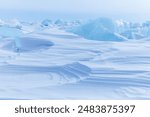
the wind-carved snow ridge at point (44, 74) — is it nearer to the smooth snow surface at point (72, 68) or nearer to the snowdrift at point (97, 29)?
the smooth snow surface at point (72, 68)

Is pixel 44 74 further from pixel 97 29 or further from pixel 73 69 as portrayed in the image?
pixel 97 29

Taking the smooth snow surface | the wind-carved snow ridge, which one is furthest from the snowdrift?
the wind-carved snow ridge

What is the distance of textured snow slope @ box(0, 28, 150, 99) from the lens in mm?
3430

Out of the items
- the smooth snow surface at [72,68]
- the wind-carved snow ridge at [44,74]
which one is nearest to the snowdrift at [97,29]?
the smooth snow surface at [72,68]

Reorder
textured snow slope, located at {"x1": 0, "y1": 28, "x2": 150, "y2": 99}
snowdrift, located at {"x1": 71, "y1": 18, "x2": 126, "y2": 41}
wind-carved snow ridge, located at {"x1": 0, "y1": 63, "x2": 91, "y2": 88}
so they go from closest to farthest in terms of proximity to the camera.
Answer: textured snow slope, located at {"x1": 0, "y1": 28, "x2": 150, "y2": 99}
wind-carved snow ridge, located at {"x1": 0, "y1": 63, "x2": 91, "y2": 88}
snowdrift, located at {"x1": 71, "y1": 18, "x2": 126, "y2": 41}

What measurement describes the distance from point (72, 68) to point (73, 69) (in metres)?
0.02

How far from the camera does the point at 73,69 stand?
3.86 meters

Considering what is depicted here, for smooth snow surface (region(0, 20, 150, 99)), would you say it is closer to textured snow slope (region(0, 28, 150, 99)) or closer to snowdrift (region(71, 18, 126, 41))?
textured snow slope (region(0, 28, 150, 99))

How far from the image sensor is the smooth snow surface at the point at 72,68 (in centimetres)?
343

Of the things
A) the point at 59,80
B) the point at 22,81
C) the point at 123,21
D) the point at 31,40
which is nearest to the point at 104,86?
the point at 59,80

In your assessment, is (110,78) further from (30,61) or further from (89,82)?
(30,61)

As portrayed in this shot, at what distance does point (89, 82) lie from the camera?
11.7ft

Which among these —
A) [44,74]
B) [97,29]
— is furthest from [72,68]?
[97,29]

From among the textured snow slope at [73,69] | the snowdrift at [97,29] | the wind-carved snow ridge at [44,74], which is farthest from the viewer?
the snowdrift at [97,29]
